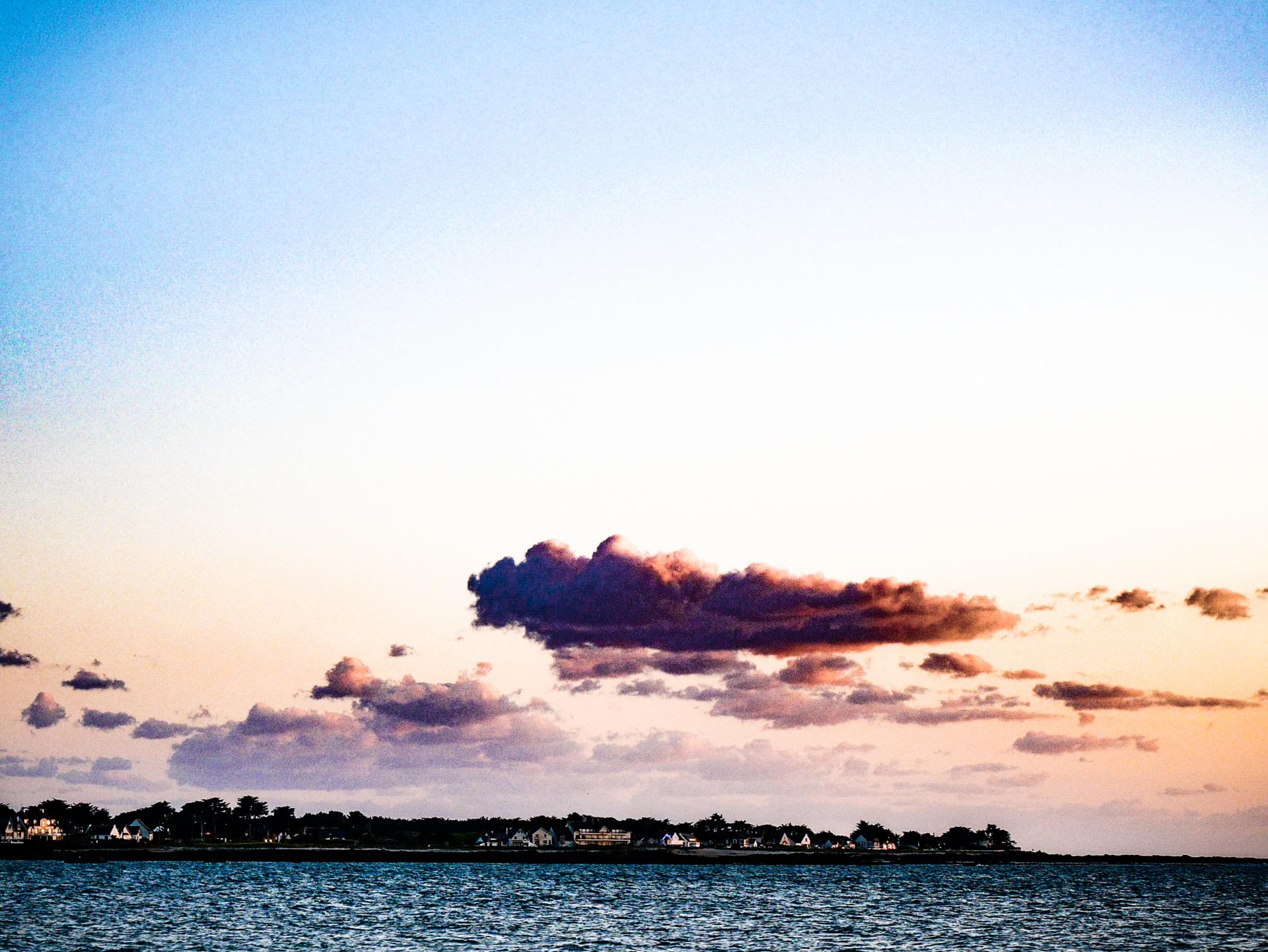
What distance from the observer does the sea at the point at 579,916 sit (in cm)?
8638

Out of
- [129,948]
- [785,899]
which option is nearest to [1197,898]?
[785,899]

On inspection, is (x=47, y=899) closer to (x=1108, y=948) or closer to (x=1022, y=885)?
(x=1108, y=948)

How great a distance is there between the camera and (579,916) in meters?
111

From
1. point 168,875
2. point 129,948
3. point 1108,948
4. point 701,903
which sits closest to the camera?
point 129,948

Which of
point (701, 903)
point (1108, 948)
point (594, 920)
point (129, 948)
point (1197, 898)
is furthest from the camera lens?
point (1197, 898)

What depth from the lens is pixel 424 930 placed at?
9381cm

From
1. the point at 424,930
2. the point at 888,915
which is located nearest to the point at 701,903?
the point at 888,915

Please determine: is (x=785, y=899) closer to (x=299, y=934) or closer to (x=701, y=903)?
(x=701, y=903)

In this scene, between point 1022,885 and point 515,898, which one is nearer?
point 515,898

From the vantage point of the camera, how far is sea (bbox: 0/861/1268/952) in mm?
86375

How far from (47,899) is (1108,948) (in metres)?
96.5

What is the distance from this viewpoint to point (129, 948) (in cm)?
7656

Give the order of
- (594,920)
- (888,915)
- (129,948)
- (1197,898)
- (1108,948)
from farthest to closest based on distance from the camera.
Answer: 1. (1197,898)
2. (888,915)
3. (594,920)
4. (1108,948)
5. (129,948)

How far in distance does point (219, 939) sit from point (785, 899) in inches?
2932
